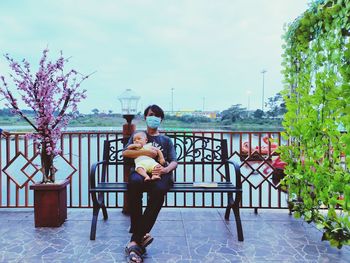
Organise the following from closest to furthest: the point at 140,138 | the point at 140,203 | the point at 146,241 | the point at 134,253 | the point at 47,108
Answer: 1. the point at 134,253
2. the point at 146,241
3. the point at 140,203
4. the point at 140,138
5. the point at 47,108

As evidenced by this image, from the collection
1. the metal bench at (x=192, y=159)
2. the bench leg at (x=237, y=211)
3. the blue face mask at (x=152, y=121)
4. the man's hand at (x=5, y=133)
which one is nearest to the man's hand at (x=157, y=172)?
the metal bench at (x=192, y=159)

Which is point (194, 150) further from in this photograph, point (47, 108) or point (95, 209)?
point (47, 108)

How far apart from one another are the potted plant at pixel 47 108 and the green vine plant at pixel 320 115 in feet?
7.24

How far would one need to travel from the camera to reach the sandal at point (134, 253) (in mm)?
2464

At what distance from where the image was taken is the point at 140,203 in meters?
2.76

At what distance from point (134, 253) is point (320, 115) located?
197cm

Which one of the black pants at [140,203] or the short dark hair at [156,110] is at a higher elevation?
the short dark hair at [156,110]

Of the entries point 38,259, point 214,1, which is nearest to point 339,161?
point 38,259

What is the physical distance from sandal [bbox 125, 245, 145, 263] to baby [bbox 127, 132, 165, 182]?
56cm

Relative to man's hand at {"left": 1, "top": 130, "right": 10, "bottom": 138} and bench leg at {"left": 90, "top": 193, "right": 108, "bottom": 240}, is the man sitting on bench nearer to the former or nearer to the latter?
bench leg at {"left": 90, "top": 193, "right": 108, "bottom": 240}

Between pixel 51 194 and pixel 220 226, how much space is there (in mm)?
1715

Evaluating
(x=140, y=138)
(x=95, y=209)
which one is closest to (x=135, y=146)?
(x=140, y=138)

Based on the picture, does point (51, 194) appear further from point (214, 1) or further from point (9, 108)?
point (214, 1)

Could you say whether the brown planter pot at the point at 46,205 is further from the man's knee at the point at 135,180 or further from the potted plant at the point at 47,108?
the man's knee at the point at 135,180
